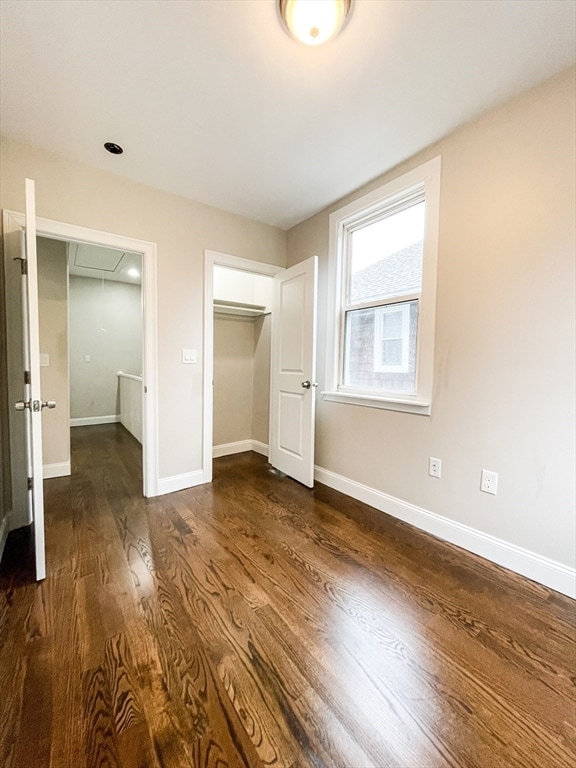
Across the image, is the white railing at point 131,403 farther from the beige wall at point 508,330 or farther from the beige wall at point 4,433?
the beige wall at point 508,330

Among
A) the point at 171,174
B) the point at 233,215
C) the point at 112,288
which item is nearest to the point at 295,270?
the point at 233,215

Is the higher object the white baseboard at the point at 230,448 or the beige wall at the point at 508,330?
the beige wall at the point at 508,330

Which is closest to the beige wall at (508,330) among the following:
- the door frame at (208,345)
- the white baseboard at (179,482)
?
the door frame at (208,345)

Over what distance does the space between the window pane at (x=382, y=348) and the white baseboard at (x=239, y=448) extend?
5.28ft

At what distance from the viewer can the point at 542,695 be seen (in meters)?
1.06

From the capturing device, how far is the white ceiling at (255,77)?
1293 mm

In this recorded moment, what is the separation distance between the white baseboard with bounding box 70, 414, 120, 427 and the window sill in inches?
183

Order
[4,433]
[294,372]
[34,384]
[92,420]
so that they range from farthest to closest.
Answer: [92,420] → [294,372] → [4,433] → [34,384]

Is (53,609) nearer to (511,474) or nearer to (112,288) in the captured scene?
(511,474)

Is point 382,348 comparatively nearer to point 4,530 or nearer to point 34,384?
point 34,384

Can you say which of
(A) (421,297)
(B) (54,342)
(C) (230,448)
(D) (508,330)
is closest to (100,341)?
(B) (54,342)

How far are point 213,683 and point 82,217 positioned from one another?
281 cm

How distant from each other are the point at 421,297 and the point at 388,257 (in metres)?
0.51

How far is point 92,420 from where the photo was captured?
5586 mm
